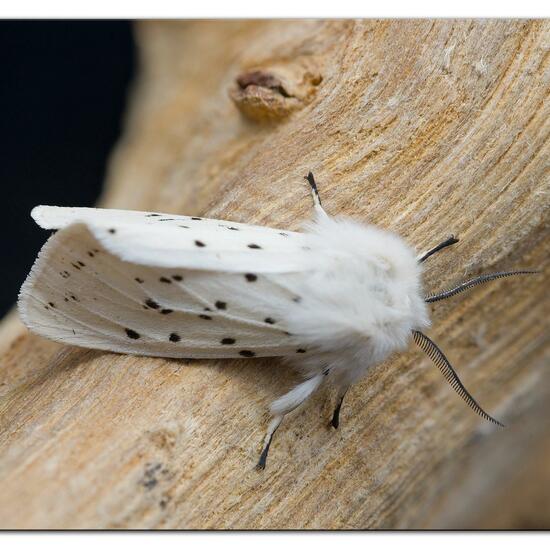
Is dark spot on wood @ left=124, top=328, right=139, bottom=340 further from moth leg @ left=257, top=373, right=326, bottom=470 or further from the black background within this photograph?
the black background

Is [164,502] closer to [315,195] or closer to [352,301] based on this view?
[352,301]

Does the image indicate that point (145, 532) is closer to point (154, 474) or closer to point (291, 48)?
point (154, 474)

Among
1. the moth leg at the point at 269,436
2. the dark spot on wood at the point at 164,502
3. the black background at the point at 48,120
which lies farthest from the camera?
the black background at the point at 48,120

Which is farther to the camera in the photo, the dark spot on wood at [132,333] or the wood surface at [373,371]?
the dark spot on wood at [132,333]

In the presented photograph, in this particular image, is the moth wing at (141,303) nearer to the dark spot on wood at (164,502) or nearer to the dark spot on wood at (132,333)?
the dark spot on wood at (132,333)

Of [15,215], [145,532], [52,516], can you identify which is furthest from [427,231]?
Result: [15,215]

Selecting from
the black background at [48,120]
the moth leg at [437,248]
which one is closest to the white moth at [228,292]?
the moth leg at [437,248]

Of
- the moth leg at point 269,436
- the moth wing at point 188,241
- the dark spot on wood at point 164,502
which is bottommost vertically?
the dark spot on wood at point 164,502
